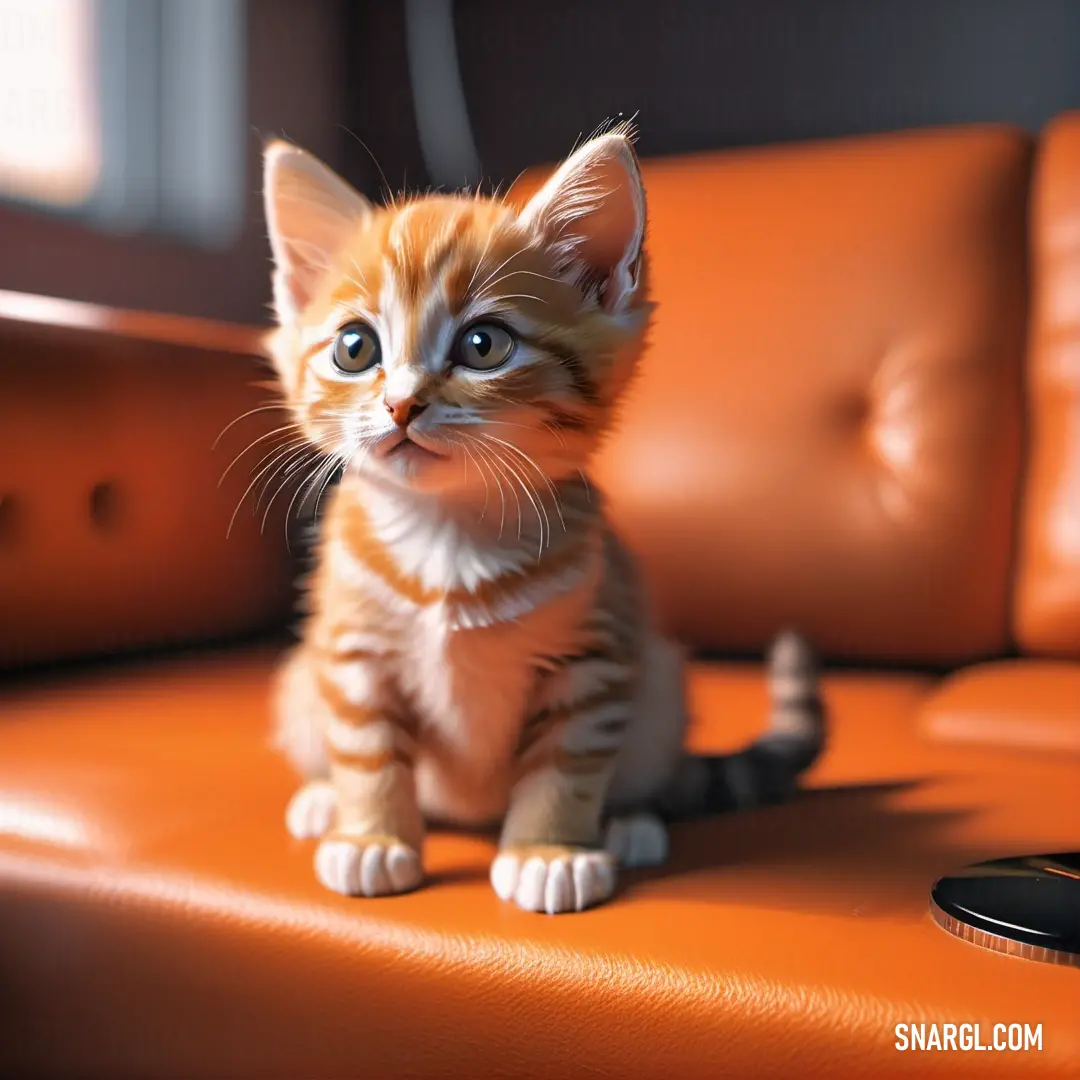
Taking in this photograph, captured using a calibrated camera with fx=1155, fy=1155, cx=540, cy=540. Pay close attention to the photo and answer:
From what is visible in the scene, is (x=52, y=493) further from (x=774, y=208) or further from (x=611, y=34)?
(x=611, y=34)

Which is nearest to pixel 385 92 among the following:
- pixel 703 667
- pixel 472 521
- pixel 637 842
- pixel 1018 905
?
pixel 703 667

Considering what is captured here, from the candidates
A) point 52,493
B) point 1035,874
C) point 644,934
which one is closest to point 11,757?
point 52,493

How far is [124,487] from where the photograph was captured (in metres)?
1.18

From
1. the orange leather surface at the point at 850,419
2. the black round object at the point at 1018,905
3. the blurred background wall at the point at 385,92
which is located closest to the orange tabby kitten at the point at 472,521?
the black round object at the point at 1018,905

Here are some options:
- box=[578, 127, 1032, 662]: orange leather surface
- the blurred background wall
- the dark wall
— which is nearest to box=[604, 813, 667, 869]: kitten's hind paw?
box=[578, 127, 1032, 662]: orange leather surface

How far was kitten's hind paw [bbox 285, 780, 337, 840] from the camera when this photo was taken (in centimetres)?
77

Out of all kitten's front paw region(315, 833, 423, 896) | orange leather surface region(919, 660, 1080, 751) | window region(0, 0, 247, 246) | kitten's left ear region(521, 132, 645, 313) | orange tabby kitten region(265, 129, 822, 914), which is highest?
window region(0, 0, 247, 246)

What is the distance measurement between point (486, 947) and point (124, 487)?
2.45 feet

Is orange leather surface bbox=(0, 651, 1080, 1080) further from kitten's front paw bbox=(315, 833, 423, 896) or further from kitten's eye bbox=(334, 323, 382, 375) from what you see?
kitten's eye bbox=(334, 323, 382, 375)

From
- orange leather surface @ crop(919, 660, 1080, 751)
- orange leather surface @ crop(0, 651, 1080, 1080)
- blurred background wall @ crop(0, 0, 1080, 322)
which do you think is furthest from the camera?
blurred background wall @ crop(0, 0, 1080, 322)

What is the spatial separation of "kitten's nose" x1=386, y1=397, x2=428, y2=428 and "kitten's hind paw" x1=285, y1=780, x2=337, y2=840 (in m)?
0.28

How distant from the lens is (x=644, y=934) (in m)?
0.61

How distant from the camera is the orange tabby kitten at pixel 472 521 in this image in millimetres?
657

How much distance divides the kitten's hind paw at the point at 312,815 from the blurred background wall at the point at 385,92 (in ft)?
2.78
